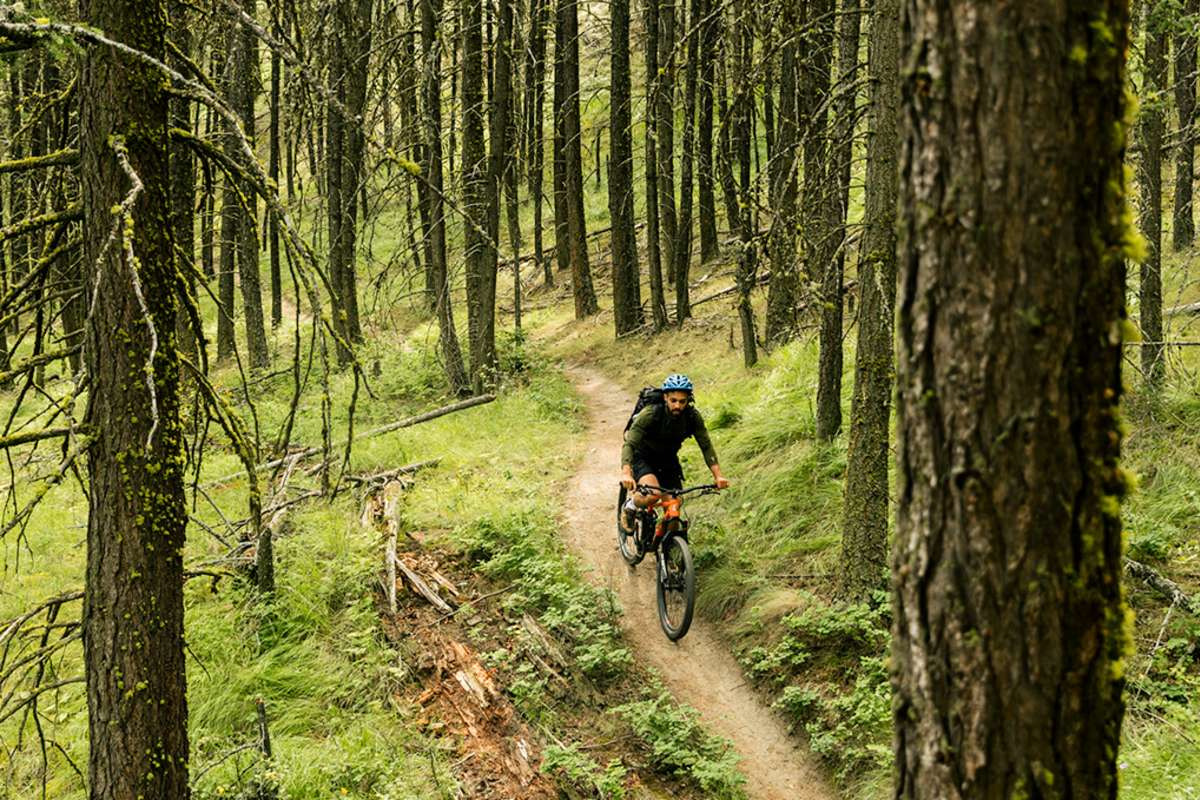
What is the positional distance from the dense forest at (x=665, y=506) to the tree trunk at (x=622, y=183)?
419 cm

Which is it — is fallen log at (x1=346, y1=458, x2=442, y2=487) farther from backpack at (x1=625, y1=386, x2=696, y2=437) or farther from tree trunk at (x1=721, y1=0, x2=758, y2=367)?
tree trunk at (x1=721, y1=0, x2=758, y2=367)

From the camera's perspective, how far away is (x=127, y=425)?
14.1ft

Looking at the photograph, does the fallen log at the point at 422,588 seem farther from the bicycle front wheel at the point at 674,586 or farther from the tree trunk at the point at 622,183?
the tree trunk at the point at 622,183

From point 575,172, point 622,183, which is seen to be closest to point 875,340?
point 622,183

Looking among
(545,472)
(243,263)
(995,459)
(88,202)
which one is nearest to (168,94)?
(88,202)

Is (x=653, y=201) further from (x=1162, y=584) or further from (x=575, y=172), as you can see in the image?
(x=1162, y=584)

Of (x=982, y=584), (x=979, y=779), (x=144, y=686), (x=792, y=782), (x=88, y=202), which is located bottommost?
(x=792, y=782)

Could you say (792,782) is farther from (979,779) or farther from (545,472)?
(545,472)

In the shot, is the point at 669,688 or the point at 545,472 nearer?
the point at 669,688

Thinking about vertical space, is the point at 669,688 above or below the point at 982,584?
below

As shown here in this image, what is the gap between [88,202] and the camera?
4277 mm

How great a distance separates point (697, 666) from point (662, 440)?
2.33 m

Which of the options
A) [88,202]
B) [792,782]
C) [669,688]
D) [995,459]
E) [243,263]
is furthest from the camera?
[243,263]

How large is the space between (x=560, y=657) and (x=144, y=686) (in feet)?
15.1
